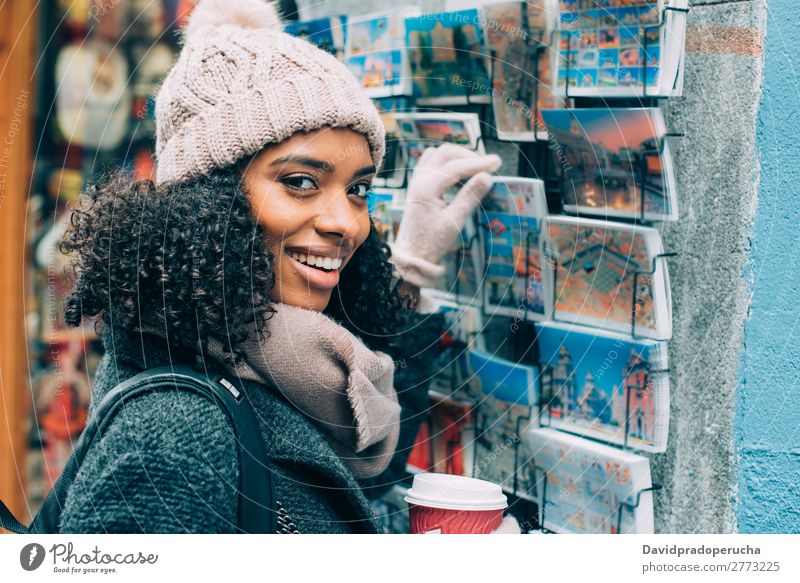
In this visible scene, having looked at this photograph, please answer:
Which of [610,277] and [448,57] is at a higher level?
[448,57]

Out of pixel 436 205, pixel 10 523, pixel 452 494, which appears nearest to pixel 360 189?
pixel 436 205

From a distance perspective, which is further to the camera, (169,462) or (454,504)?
(454,504)

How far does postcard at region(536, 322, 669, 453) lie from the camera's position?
4.64ft

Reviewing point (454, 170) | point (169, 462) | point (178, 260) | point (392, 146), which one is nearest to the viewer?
point (169, 462)

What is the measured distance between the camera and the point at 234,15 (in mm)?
1319

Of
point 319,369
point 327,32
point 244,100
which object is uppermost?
point 327,32

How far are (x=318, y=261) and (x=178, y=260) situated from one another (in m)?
0.20

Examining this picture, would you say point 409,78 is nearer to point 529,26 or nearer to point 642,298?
point 529,26

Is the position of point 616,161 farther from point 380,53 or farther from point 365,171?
point 380,53

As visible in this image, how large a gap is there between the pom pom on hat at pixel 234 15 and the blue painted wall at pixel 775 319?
733 millimetres

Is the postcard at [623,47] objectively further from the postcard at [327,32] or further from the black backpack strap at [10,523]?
the black backpack strap at [10,523]

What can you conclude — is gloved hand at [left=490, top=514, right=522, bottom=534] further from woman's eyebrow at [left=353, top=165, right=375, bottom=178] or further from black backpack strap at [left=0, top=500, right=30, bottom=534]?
black backpack strap at [left=0, top=500, right=30, bottom=534]

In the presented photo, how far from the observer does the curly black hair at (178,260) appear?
1188 millimetres

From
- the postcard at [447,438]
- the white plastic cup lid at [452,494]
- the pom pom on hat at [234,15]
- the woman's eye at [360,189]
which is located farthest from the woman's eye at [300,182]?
the postcard at [447,438]
